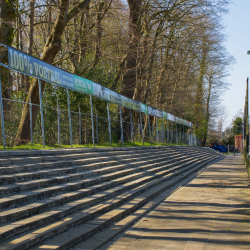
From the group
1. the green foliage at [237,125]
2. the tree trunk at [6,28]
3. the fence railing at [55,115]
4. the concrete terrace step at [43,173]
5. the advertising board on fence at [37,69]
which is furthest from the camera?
the green foliage at [237,125]

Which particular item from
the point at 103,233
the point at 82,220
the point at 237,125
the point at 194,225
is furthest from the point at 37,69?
the point at 237,125

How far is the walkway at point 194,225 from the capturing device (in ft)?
16.4

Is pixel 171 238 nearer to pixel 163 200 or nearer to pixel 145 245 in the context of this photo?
pixel 145 245

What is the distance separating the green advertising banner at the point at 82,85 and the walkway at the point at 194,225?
575 centimetres

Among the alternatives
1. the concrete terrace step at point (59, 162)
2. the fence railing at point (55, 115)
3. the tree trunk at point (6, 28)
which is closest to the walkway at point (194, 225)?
the concrete terrace step at point (59, 162)

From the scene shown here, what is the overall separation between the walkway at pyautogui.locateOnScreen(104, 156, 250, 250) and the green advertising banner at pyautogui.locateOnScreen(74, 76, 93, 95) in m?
5.75

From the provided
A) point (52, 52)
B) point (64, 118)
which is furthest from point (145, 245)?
point (52, 52)

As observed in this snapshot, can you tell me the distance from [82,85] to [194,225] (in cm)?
799

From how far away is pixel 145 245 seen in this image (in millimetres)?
4969

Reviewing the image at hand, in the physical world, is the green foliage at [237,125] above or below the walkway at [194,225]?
above

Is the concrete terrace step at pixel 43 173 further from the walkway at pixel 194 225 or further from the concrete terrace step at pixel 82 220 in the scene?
the walkway at pixel 194 225

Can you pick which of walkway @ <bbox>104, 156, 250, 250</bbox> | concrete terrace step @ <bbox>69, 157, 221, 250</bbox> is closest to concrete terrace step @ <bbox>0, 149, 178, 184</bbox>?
concrete terrace step @ <bbox>69, 157, 221, 250</bbox>

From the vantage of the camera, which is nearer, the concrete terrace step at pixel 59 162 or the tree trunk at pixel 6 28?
the concrete terrace step at pixel 59 162

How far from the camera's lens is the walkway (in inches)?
197
